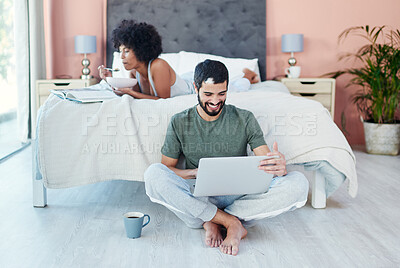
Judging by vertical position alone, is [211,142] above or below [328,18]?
below

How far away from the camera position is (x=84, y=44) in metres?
4.35

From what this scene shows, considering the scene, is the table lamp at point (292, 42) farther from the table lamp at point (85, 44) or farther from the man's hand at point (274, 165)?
the man's hand at point (274, 165)

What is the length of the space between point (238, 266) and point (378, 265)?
0.55m

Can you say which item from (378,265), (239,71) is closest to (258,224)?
(378,265)

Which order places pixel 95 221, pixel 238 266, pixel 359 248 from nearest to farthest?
pixel 238 266 < pixel 359 248 < pixel 95 221

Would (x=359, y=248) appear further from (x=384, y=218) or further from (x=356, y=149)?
(x=356, y=149)

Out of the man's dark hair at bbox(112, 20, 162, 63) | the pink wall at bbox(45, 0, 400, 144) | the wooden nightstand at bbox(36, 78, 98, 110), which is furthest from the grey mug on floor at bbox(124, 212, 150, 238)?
the pink wall at bbox(45, 0, 400, 144)

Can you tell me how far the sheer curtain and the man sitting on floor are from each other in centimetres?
258

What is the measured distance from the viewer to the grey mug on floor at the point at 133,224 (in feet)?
6.64

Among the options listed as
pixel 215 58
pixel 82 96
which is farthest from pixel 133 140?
pixel 215 58

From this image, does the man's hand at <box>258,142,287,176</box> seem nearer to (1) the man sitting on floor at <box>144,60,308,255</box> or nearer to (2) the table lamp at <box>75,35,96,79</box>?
(1) the man sitting on floor at <box>144,60,308,255</box>

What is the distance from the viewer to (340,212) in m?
2.46

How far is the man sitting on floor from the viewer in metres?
1.97

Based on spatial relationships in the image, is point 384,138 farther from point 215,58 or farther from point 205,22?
point 205,22
